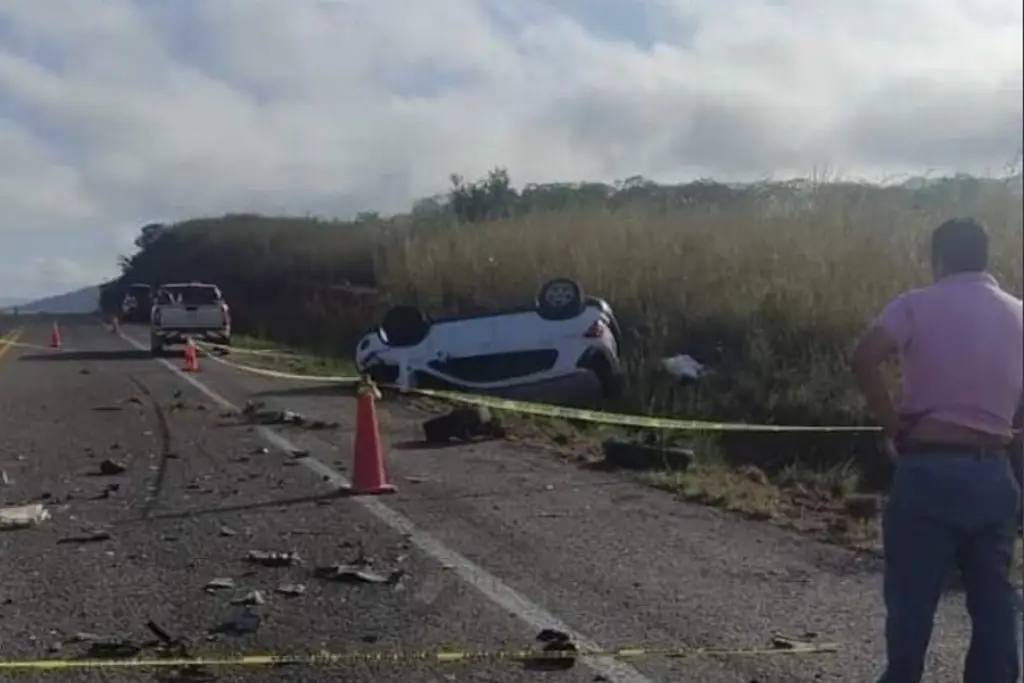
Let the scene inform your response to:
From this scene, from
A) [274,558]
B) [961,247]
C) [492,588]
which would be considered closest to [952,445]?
[961,247]

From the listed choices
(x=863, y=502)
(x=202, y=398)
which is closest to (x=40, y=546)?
(x=863, y=502)

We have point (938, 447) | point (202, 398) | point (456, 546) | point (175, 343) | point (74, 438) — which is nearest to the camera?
point (938, 447)

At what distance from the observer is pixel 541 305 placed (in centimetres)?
1875

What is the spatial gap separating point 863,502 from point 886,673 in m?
6.07

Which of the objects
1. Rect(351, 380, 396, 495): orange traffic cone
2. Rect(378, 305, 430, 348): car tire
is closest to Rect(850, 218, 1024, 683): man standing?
Rect(351, 380, 396, 495): orange traffic cone

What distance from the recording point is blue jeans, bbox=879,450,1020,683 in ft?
16.4

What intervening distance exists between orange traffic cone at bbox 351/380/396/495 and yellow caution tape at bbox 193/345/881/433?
2621 mm

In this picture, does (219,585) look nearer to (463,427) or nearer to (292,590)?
(292,590)

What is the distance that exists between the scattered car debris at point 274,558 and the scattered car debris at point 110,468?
416 cm

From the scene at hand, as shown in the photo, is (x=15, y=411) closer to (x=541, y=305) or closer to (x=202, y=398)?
(x=202, y=398)

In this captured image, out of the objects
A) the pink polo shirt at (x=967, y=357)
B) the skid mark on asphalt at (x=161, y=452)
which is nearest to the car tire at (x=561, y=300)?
the skid mark on asphalt at (x=161, y=452)

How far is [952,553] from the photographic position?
16.8 feet

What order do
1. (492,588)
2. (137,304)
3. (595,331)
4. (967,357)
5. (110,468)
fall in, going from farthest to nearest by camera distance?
(137,304) < (595,331) < (110,468) < (492,588) < (967,357)

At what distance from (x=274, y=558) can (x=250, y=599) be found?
3.53 ft
